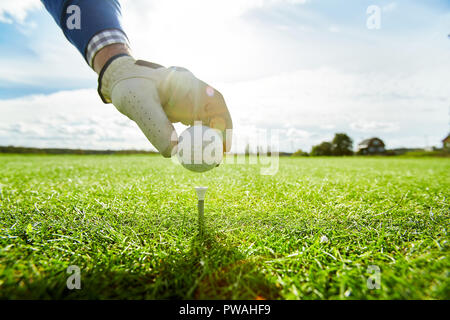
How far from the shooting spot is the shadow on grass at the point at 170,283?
40.6 inches

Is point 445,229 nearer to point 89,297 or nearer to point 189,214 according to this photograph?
point 189,214

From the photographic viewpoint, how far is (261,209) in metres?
2.31

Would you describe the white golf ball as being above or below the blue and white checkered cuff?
below

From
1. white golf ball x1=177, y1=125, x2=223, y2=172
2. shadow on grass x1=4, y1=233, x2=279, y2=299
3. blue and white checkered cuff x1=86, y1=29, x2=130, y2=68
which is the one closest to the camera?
shadow on grass x1=4, y1=233, x2=279, y2=299

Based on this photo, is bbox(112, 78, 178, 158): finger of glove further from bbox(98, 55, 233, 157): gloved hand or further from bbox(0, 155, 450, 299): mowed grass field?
bbox(0, 155, 450, 299): mowed grass field

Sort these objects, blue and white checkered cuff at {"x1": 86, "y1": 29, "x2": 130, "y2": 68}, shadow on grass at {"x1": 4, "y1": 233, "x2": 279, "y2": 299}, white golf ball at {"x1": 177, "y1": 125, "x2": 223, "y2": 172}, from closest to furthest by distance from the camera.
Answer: shadow on grass at {"x1": 4, "y1": 233, "x2": 279, "y2": 299}
white golf ball at {"x1": 177, "y1": 125, "x2": 223, "y2": 172}
blue and white checkered cuff at {"x1": 86, "y1": 29, "x2": 130, "y2": 68}

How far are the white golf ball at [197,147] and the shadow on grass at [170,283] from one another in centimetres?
63

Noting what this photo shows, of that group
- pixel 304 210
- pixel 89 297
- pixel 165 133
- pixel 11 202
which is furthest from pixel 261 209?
pixel 11 202

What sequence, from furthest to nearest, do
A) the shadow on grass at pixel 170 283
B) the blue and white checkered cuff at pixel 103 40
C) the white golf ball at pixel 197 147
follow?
the blue and white checkered cuff at pixel 103 40 < the white golf ball at pixel 197 147 < the shadow on grass at pixel 170 283

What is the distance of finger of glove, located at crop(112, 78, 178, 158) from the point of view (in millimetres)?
1748

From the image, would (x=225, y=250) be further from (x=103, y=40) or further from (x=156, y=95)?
(x=103, y=40)

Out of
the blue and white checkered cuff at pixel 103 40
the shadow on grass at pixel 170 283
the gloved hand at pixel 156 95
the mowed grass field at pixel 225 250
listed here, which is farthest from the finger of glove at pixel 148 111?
the shadow on grass at pixel 170 283

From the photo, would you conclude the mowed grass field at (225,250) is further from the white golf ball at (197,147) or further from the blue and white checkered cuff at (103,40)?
the blue and white checkered cuff at (103,40)

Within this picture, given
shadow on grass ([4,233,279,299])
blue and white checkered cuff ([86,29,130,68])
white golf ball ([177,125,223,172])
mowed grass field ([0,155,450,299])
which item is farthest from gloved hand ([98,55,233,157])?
shadow on grass ([4,233,279,299])
